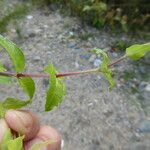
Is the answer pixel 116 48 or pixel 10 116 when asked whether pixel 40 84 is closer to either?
pixel 116 48

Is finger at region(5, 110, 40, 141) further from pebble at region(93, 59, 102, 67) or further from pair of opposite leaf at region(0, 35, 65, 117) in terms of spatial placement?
pebble at region(93, 59, 102, 67)

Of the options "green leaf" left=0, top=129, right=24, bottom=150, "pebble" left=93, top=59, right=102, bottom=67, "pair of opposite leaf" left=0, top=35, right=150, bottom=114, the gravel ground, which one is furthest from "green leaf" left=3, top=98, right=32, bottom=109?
"pebble" left=93, top=59, right=102, bottom=67

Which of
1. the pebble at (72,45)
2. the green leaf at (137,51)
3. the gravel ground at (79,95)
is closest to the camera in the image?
the green leaf at (137,51)

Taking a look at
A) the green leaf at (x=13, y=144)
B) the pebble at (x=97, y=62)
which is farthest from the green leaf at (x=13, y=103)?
the pebble at (x=97, y=62)

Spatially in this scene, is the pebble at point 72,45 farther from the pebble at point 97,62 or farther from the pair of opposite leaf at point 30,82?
the pair of opposite leaf at point 30,82

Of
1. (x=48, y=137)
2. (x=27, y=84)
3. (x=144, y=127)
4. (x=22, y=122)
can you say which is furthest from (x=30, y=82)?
(x=144, y=127)

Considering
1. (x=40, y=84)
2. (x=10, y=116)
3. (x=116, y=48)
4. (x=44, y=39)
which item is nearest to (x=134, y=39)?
(x=116, y=48)
